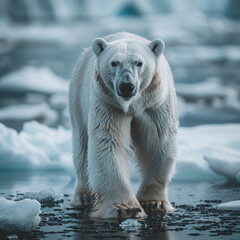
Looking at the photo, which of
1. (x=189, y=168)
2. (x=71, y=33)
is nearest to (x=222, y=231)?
(x=189, y=168)

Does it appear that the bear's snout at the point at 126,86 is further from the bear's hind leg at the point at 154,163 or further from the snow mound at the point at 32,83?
the snow mound at the point at 32,83

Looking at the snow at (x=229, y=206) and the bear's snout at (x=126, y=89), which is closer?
the bear's snout at (x=126, y=89)

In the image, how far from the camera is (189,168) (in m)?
7.41

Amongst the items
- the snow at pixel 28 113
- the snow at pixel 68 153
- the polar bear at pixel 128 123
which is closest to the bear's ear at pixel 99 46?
the polar bear at pixel 128 123

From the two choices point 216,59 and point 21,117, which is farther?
point 216,59

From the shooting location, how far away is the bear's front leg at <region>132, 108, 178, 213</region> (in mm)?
5387

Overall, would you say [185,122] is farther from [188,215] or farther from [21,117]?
[188,215]

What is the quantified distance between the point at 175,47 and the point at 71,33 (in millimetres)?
3796

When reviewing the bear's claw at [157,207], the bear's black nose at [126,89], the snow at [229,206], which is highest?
the bear's black nose at [126,89]

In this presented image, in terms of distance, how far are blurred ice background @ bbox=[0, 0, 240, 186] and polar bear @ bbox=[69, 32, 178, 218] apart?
5.32ft

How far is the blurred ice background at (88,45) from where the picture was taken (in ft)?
27.3

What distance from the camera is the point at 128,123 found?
528 cm

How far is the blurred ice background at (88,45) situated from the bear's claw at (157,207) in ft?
5.35

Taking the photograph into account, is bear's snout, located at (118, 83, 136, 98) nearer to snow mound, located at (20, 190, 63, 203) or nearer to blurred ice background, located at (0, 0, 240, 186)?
snow mound, located at (20, 190, 63, 203)
